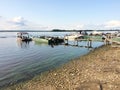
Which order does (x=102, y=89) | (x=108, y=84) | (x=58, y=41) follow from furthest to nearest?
(x=58, y=41)
(x=108, y=84)
(x=102, y=89)

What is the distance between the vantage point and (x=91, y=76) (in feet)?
55.1

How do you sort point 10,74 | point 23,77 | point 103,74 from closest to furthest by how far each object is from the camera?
1. point 103,74
2. point 23,77
3. point 10,74

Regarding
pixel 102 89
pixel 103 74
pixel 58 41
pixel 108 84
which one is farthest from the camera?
pixel 58 41

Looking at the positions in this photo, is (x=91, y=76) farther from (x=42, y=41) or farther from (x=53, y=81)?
Answer: (x=42, y=41)

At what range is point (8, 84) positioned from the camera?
17719 mm

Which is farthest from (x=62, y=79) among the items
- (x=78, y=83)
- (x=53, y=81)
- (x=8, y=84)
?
(x=8, y=84)

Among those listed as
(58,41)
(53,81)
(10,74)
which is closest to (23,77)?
(10,74)

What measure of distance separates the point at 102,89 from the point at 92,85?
1.08 m

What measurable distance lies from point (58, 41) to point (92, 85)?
50.2 meters

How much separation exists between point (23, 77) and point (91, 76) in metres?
7.69

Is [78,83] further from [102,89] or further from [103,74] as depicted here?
[103,74]

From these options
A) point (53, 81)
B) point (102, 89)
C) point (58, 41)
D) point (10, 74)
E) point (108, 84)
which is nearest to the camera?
point (102, 89)

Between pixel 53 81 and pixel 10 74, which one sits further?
pixel 10 74

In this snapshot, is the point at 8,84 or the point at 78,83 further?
the point at 8,84
